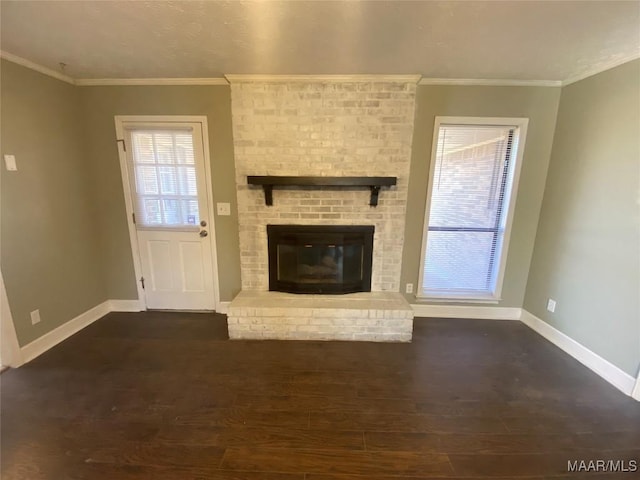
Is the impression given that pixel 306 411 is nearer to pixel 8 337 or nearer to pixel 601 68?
pixel 8 337

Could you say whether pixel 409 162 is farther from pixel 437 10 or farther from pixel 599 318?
pixel 599 318

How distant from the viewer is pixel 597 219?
2352 millimetres

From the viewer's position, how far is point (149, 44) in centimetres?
202

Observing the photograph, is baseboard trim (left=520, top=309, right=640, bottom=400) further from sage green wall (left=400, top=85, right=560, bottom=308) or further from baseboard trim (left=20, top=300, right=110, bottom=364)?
baseboard trim (left=20, top=300, right=110, bottom=364)

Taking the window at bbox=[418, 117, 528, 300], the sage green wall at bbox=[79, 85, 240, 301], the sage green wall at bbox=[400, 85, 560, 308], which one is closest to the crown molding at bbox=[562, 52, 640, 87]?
the sage green wall at bbox=[400, 85, 560, 308]

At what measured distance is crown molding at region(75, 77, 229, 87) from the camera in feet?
9.05

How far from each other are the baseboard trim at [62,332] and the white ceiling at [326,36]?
7.78 feet

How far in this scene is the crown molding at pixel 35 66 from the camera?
2.15 m

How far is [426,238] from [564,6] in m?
2.00

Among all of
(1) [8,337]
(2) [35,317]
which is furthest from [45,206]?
(1) [8,337]

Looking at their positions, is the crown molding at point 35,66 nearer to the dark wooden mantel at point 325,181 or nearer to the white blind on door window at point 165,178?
the white blind on door window at point 165,178

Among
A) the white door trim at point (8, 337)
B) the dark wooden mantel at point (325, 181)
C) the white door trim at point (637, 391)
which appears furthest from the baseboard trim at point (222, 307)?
the white door trim at point (637, 391)

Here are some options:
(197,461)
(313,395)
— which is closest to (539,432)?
(313,395)

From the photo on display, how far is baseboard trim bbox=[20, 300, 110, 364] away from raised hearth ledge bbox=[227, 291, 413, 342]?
1603 millimetres
